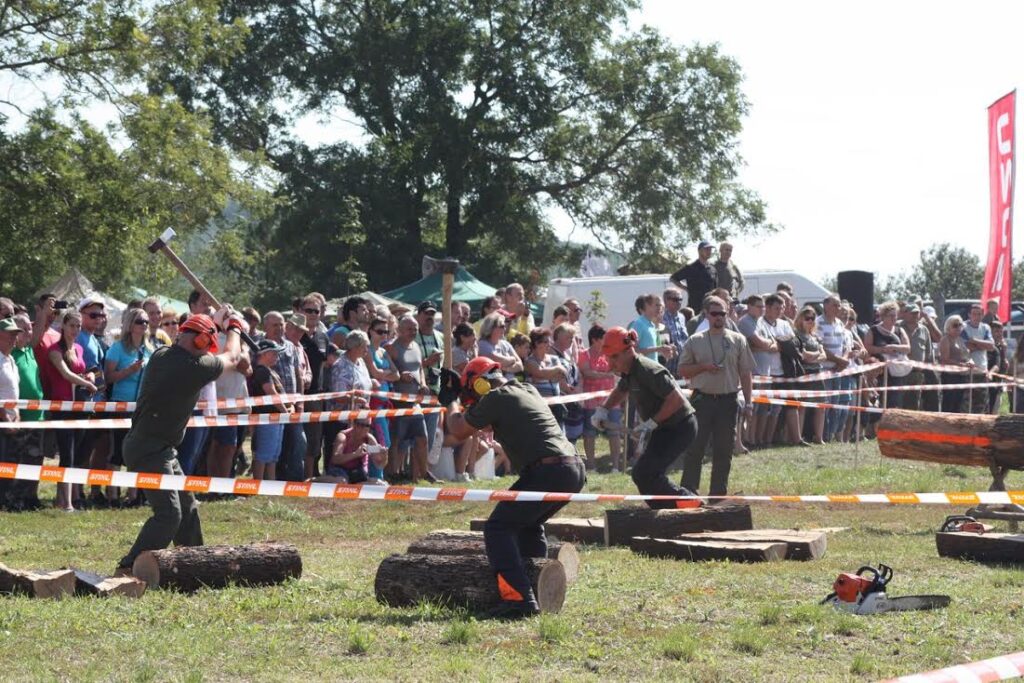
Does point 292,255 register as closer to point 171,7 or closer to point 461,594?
point 171,7

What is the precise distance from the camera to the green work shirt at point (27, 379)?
1281 cm

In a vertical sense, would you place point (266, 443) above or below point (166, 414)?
below

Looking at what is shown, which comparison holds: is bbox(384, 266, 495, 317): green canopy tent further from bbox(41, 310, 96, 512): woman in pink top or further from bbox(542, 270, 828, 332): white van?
bbox(41, 310, 96, 512): woman in pink top

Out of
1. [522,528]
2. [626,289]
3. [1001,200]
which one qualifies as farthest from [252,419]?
[626,289]

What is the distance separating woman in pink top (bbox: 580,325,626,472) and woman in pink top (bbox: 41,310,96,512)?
5845mm

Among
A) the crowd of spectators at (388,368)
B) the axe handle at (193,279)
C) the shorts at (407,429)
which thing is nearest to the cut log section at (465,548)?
the crowd of spectators at (388,368)

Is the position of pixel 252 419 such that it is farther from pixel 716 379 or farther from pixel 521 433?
pixel 521 433

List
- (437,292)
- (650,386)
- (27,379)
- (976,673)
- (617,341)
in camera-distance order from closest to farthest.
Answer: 1. (976,673)
2. (617,341)
3. (650,386)
4. (27,379)
5. (437,292)

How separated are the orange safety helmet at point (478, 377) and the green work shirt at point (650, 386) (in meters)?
3.18

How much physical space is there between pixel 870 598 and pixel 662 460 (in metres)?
3.58

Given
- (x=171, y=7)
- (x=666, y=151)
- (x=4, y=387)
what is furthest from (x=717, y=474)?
(x=666, y=151)

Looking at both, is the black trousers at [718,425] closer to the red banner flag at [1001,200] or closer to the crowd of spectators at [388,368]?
the crowd of spectators at [388,368]

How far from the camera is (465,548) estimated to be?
27.9 feet

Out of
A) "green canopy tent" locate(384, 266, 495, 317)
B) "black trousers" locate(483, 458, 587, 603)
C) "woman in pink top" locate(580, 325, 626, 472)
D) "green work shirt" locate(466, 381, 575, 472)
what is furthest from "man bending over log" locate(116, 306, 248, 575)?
"green canopy tent" locate(384, 266, 495, 317)
